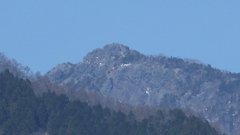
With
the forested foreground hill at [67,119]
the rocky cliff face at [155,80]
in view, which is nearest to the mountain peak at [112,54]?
the rocky cliff face at [155,80]

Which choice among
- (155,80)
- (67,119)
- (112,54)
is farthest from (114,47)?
(67,119)

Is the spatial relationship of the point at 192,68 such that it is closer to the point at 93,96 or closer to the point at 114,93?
the point at 114,93

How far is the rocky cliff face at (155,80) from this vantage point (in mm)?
165250

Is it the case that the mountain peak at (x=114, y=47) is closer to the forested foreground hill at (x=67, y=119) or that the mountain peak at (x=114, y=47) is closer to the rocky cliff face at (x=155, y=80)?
the rocky cliff face at (x=155, y=80)

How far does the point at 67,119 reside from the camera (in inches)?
3140

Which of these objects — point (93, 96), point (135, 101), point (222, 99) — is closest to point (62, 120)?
point (93, 96)

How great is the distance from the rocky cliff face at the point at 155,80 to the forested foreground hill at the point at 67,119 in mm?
76026

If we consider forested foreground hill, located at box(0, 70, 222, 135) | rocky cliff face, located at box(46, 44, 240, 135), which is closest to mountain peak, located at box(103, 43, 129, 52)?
rocky cliff face, located at box(46, 44, 240, 135)

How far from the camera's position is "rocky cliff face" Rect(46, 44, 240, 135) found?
542 ft

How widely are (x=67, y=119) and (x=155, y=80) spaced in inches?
3718

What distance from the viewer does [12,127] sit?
76.7m

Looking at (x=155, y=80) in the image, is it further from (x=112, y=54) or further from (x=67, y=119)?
(x=67, y=119)

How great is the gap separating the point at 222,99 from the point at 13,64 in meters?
78.9

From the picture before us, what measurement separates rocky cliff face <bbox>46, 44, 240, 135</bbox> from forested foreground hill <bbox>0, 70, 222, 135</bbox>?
7603 centimetres
